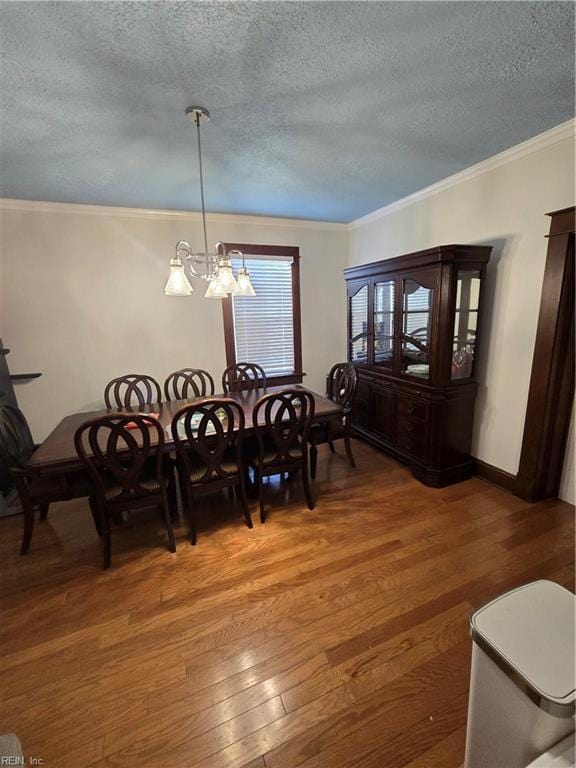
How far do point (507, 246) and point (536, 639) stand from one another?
2604 mm

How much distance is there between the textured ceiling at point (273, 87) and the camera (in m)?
1.20

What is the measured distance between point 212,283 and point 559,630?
2.16 metres

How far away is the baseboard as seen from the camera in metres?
2.57

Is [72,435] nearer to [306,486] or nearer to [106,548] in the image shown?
[106,548]

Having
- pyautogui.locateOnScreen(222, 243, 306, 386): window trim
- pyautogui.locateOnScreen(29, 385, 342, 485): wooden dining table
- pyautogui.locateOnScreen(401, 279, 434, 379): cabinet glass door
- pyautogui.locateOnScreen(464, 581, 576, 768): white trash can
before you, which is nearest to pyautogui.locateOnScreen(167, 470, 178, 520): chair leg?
pyautogui.locateOnScreen(29, 385, 342, 485): wooden dining table

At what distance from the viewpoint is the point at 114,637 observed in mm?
1580

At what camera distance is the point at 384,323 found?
10.4 ft

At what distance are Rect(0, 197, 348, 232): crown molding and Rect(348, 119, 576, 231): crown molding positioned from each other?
899mm

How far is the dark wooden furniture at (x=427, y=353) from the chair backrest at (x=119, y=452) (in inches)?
82.8

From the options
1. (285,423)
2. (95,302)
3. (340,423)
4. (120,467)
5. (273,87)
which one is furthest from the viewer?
(95,302)

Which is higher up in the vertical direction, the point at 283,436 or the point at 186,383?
the point at 186,383

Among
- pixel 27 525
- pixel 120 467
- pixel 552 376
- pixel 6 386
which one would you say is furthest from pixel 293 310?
pixel 27 525

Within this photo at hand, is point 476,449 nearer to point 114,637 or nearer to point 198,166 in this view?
point 114,637

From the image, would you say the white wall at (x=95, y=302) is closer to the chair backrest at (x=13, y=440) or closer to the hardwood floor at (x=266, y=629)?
the chair backrest at (x=13, y=440)
